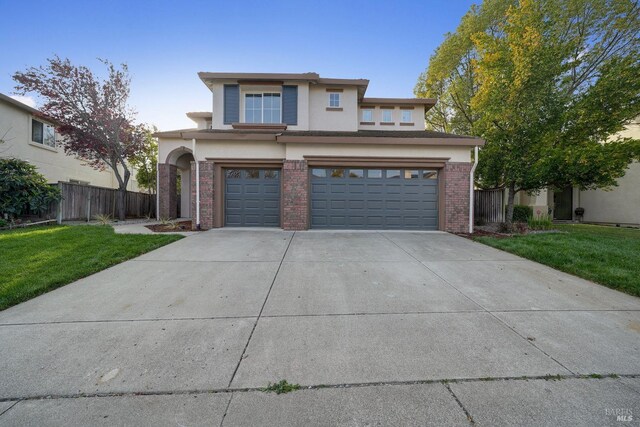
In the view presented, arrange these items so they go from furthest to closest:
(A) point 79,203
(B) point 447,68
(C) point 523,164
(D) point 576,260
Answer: (B) point 447,68
(A) point 79,203
(C) point 523,164
(D) point 576,260

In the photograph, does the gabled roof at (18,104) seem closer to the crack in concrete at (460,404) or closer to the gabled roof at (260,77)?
the gabled roof at (260,77)

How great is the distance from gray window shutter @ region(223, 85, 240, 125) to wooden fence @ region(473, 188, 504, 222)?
12.5m

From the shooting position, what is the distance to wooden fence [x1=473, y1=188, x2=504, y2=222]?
1240 centimetres

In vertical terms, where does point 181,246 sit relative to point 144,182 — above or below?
below

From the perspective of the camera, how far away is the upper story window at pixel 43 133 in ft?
44.2

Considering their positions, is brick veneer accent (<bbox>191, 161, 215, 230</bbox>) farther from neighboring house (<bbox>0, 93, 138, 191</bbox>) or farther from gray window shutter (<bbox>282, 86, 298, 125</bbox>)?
neighboring house (<bbox>0, 93, 138, 191</bbox>)

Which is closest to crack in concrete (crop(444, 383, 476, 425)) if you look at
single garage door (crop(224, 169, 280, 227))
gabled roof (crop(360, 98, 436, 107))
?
single garage door (crop(224, 169, 280, 227))

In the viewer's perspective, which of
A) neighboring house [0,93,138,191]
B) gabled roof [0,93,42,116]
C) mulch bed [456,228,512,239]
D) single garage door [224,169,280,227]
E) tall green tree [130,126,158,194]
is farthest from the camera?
tall green tree [130,126,158,194]

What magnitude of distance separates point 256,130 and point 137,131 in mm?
6281

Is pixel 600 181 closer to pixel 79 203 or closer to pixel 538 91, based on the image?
pixel 538 91

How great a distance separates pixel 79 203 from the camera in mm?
11219

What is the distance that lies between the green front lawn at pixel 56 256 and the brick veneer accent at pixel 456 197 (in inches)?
374

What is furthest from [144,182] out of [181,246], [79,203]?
[181,246]

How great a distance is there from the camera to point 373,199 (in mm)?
10141
